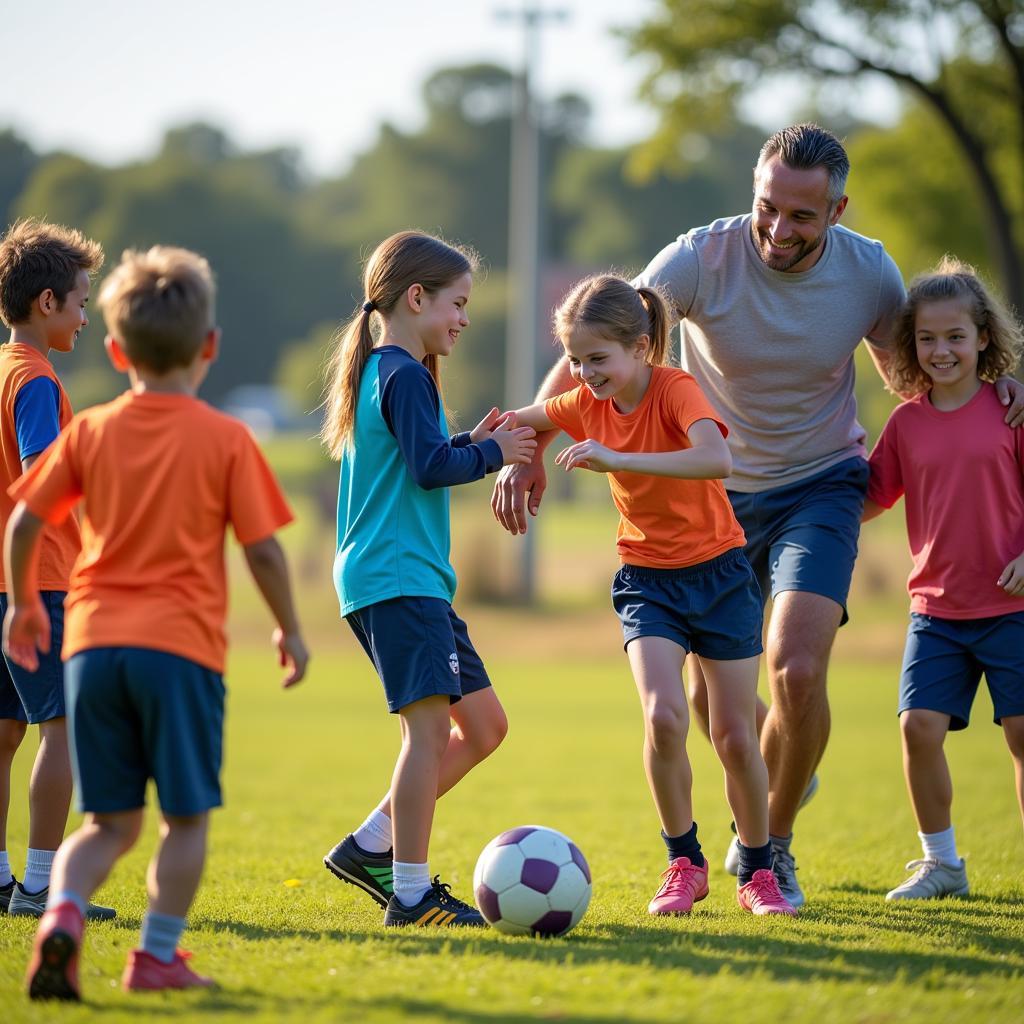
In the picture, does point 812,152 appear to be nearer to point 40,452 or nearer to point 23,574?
point 40,452

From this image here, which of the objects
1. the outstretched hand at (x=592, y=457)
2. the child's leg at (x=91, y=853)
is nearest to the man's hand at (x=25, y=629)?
the child's leg at (x=91, y=853)

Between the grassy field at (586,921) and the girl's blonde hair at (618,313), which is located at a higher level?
the girl's blonde hair at (618,313)

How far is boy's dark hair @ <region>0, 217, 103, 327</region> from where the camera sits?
525 cm

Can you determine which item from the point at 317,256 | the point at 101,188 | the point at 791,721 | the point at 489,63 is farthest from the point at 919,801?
the point at 489,63

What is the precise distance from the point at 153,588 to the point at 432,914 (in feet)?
5.09

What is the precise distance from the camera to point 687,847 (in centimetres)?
509

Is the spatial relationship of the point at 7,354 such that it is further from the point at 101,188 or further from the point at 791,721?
the point at 101,188

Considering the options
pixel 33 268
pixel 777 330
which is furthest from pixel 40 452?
pixel 777 330

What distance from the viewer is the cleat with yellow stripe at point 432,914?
4.67 meters

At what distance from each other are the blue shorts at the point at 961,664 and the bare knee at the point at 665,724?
1.13 meters

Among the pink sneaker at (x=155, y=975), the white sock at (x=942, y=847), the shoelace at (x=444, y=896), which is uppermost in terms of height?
the white sock at (x=942, y=847)

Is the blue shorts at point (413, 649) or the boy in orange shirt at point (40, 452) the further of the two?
the boy in orange shirt at point (40, 452)

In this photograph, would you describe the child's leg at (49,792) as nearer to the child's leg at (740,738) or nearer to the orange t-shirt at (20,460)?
the orange t-shirt at (20,460)

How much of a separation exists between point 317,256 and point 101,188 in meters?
17.7
